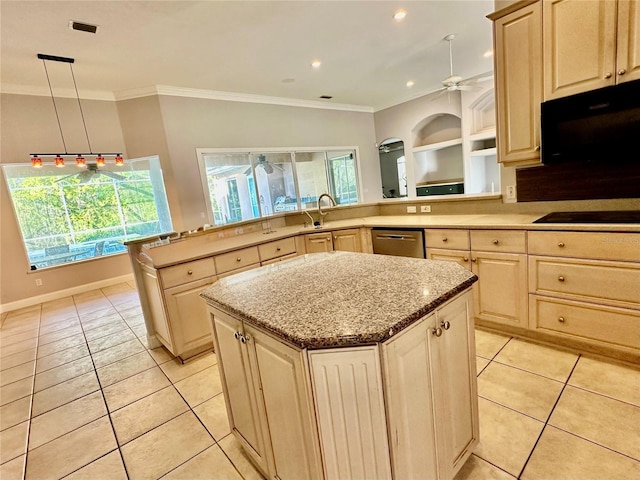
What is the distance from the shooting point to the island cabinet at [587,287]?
6.15ft

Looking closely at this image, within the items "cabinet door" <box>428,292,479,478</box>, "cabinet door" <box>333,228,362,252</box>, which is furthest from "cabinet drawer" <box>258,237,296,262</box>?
"cabinet door" <box>428,292,479,478</box>

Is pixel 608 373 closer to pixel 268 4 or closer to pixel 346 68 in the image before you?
pixel 268 4

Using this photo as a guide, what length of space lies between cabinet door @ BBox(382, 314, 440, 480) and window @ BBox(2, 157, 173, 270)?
507 centimetres

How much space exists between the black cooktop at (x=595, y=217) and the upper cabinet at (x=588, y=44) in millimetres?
855

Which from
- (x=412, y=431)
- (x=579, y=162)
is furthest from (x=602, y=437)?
(x=579, y=162)

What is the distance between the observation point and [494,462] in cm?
143

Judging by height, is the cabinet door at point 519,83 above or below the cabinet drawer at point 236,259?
above

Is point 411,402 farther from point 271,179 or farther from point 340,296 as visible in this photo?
point 271,179

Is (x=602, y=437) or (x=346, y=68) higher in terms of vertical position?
(x=346, y=68)

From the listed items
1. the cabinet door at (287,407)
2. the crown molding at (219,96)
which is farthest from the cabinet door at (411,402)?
the crown molding at (219,96)

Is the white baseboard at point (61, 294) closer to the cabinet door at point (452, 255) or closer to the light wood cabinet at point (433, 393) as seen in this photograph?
A: the cabinet door at point (452, 255)

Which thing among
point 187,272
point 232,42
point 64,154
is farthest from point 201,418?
point 64,154

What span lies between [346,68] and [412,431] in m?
5.23

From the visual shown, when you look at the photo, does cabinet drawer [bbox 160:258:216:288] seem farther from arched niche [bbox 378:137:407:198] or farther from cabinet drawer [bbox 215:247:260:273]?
arched niche [bbox 378:137:407:198]
